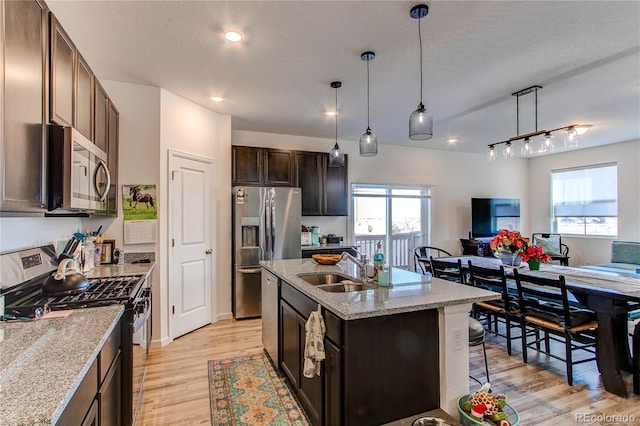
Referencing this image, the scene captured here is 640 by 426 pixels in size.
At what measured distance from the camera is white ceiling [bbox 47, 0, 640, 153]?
2.20 m

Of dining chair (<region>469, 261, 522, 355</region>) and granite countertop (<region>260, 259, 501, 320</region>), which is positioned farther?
dining chair (<region>469, 261, 522, 355</region>)

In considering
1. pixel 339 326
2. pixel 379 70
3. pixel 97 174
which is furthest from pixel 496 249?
pixel 97 174

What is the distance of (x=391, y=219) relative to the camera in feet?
20.9

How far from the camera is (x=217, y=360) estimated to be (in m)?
3.18

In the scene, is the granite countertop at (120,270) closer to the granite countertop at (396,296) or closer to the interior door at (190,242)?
the interior door at (190,242)

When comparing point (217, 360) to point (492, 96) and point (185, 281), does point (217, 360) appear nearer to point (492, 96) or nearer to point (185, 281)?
point (185, 281)

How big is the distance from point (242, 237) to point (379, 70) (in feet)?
8.88

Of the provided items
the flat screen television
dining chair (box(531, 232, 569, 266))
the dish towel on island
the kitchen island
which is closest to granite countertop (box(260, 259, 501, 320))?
the kitchen island

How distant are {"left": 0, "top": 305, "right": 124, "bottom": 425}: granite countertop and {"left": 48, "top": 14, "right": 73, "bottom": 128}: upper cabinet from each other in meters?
0.98

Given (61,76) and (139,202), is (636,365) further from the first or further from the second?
(139,202)

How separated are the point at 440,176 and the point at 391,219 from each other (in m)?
1.49

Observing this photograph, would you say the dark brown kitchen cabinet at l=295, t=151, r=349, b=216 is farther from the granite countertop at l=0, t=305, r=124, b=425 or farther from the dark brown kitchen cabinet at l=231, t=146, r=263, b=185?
the granite countertop at l=0, t=305, r=124, b=425

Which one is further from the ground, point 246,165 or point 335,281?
point 246,165

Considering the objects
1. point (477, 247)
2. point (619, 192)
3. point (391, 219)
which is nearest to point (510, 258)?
point (391, 219)
